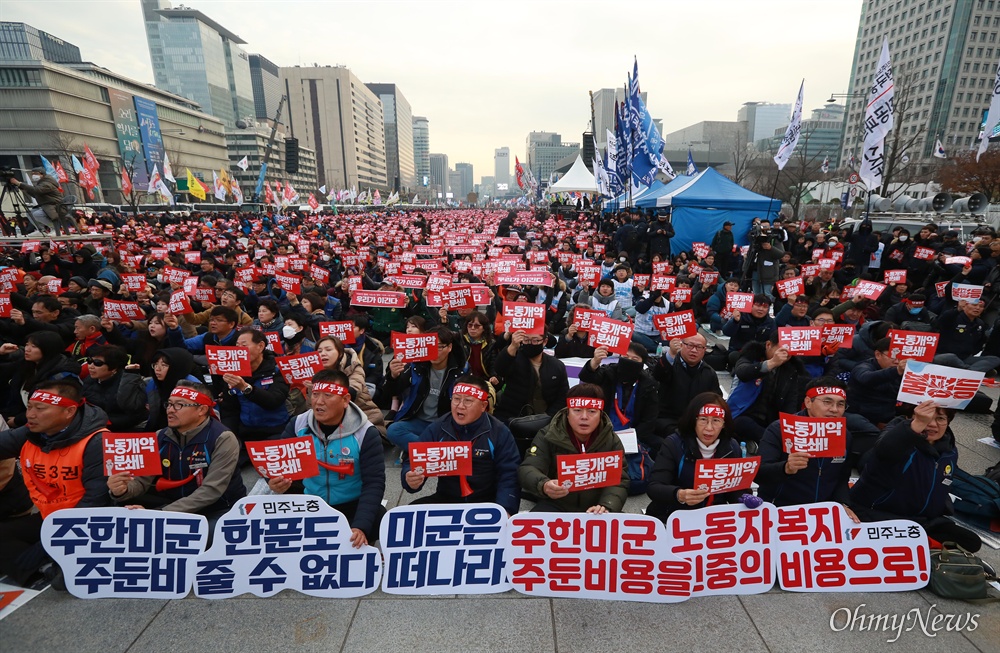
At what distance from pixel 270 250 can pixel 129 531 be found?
1486cm

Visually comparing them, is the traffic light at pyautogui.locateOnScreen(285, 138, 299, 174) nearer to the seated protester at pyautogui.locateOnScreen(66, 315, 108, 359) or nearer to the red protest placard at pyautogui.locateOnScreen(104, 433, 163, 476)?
the seated protester at pyautogui.locateOnScreen(66, 315, 108, 359)

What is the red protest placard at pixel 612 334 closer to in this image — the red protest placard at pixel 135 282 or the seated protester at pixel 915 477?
the seated protester at pixel 915 477

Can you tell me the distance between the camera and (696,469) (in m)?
3.21

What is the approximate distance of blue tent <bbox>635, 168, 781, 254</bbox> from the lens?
1700 centimetres

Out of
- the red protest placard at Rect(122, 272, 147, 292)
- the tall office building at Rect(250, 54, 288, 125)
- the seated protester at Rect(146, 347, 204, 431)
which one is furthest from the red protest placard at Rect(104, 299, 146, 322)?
the tall office building at Rect(250, 54, 288, 125)

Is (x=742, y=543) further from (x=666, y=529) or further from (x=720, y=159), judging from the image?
(x=720, y=159)

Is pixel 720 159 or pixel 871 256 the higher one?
pixel 720 159

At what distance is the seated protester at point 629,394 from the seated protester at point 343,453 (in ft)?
7.56

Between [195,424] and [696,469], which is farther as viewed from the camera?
[195,424]

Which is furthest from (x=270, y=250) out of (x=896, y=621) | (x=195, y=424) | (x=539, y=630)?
(x=896, y=621)

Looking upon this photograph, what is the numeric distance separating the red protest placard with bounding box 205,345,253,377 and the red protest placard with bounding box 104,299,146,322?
3.26 meters

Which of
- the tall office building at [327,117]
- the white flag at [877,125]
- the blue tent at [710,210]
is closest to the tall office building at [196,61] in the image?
the tall office building at [327,117]

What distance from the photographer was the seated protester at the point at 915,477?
3340mm

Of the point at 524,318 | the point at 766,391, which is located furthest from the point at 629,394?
the point at 766,391
